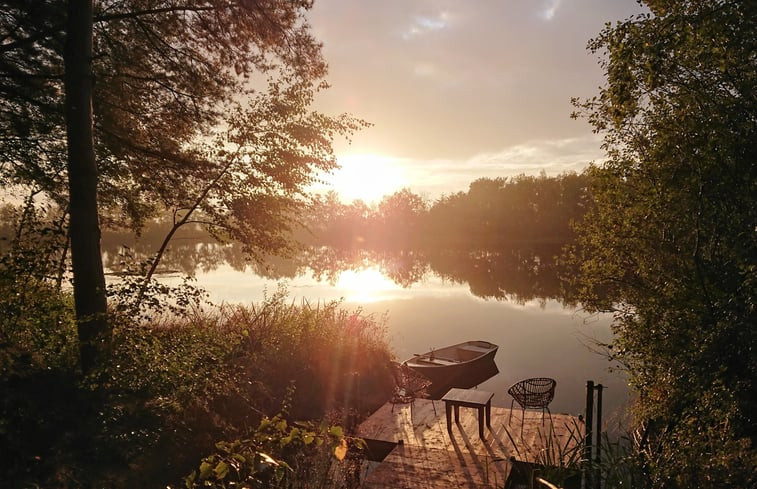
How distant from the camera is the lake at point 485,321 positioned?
14.7 metres

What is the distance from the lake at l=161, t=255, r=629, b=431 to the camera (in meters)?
14.7

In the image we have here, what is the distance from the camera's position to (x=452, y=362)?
1373cm

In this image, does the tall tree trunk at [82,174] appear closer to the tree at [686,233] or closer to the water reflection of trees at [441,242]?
the water reflection of trees at [441,242]

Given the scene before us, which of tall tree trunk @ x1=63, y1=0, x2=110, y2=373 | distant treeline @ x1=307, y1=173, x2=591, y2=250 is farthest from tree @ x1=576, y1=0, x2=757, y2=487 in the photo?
distant treeline @ x1=307, y1=173, x2=591, y2=250

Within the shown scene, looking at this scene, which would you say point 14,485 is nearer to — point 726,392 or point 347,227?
point 726,392

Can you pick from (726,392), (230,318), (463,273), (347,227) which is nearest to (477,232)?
(347,227)

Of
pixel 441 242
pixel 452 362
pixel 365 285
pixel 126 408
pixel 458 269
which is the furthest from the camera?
pixel 441 242

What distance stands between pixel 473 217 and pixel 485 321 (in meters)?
64.1

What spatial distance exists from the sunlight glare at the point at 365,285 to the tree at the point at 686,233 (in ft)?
67.8

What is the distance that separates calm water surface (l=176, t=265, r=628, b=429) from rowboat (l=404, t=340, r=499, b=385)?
3.35 ft

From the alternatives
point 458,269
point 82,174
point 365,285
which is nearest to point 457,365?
point 82,174

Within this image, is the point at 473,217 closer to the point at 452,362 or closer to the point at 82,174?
the point at 452,362

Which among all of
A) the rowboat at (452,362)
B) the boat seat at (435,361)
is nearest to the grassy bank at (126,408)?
the rowboat at (452,362)

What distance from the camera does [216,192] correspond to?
9000 mm
